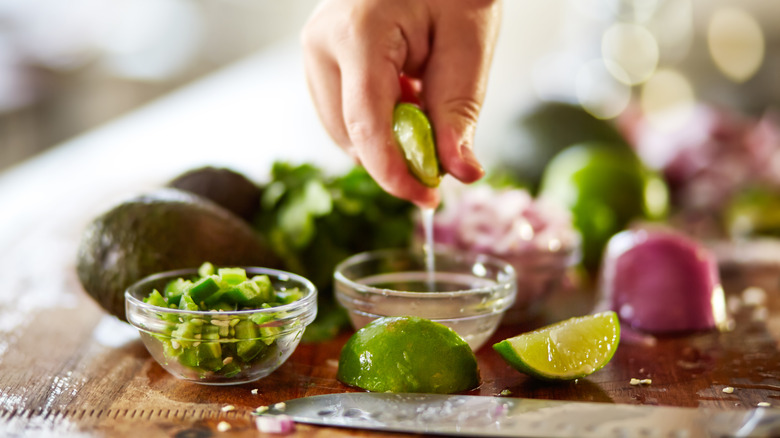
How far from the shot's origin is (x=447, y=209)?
151 centimetres

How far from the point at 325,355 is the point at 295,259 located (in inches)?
11.0

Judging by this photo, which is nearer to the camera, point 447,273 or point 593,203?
point 447,273

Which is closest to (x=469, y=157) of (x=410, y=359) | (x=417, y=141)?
(x=417, y=141)

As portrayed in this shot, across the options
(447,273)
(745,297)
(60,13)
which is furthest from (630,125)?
(60,13)

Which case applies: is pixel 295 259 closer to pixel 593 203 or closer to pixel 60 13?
pixel 593 203

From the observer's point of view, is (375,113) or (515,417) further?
(375,113)

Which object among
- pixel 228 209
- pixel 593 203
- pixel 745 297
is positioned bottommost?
pixel 745 297

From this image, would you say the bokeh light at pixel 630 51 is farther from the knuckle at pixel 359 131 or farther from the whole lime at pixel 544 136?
the knuckle at pixel 359 131

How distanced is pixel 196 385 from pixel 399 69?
1.75ft

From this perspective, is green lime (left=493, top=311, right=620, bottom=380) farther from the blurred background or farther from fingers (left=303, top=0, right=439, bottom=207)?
the blurred background

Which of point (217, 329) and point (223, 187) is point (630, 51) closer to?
point (223, 187)

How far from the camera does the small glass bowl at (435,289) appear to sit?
3.64ft

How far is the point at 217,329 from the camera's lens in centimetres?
96

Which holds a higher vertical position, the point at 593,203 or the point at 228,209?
the point at 228,209
